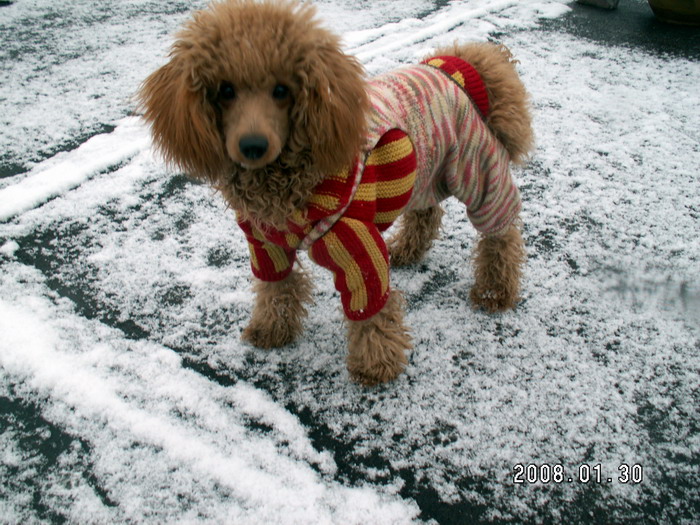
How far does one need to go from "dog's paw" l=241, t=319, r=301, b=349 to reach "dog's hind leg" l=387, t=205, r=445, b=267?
0.65 meters

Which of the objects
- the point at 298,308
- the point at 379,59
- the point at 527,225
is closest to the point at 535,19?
the point at 379,59

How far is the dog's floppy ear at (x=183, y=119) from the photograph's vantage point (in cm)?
130

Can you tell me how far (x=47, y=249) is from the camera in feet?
7.49

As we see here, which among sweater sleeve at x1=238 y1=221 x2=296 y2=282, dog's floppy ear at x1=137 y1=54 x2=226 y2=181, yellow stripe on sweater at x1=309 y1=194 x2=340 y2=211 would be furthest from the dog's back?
dog's floppy ear at x1=137 y1=54 x2=226 y2=181

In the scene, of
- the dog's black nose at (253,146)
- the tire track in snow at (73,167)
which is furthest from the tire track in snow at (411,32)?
the dog's black nose at (253,146)

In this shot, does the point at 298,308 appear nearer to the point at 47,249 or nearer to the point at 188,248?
the point at 188,248

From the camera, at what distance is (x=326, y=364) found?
1876mm

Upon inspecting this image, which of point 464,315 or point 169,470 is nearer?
point 169,470

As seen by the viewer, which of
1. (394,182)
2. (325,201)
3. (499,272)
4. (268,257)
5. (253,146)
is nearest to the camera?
(253,146)

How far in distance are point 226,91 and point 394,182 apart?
1.81 feet

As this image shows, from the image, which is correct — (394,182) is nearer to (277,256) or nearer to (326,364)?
(277,256)

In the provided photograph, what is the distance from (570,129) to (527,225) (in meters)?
1.10

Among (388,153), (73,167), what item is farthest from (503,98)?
(73,167)

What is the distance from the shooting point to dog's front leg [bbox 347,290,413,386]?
5.66ft
